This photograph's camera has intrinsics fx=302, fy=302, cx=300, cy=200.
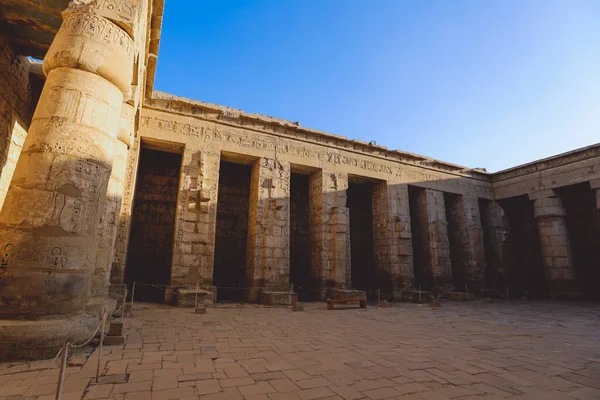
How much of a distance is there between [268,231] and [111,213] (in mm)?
5060

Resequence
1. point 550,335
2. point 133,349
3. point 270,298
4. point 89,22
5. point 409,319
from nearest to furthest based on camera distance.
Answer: point 133,349, point 89,22, point 550,335, point 409,319, point 270,298

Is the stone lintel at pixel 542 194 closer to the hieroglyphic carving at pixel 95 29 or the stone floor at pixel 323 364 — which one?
the stone floor at pixel 323 364

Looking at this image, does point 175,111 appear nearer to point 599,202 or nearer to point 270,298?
point 270,298

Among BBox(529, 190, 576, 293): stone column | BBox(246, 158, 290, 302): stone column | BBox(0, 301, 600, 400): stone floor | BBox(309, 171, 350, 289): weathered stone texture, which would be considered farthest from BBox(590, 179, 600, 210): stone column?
BBox(246, 158, 290, 302): stone column

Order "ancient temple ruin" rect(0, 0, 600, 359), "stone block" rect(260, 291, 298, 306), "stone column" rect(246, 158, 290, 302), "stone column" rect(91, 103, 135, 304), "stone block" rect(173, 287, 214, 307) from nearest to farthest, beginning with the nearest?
1. "ancient temple ruin" rect(0, 0, 600, 359)
2. "stone column" rect(91, 103, 135, 304)
3. "stone block" rect(173, 287, 214, 307)
4. "stone block" rect(260, 291, 298, 306)
5. "stone column" rect(246, 158, 290, 302)

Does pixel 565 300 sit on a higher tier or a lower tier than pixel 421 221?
lower

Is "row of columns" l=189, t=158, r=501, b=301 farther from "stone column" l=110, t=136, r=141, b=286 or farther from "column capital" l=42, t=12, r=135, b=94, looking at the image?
"column capital" l=42, t=12, r=135, b=94


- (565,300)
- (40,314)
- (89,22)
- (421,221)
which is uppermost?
(89,22)

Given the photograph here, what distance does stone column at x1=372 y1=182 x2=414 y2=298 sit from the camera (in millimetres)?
12461

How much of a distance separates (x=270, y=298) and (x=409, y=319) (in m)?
4.24

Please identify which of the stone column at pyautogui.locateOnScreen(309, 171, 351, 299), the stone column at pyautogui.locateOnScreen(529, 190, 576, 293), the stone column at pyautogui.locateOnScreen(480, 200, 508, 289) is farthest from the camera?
the stone column at pyautogui.locateOnScreen(480, 200, 508, 289)

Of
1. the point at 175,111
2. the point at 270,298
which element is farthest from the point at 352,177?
the point at 175,111

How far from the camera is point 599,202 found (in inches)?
481

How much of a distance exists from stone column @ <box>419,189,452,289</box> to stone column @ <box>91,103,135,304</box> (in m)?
12.1
